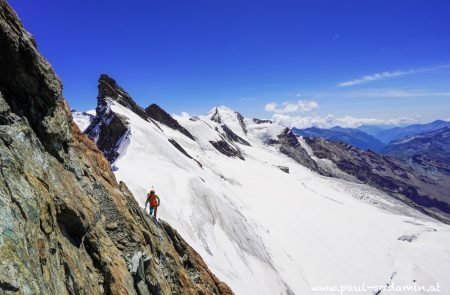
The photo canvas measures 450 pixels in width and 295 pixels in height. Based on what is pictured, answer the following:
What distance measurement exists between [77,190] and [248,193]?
62.2 meters

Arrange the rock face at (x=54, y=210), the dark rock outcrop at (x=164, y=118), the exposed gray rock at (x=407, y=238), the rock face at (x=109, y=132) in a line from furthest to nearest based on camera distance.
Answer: the dark rock outcrop at (x=164, y=118) → the exposed gray rock at (x=407, y=238) → the rock face at (x=109, y=132) → the rock face at (x=54, y=210)

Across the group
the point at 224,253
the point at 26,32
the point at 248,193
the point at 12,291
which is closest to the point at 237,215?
the point at 224,253

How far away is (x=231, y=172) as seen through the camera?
9338 cm

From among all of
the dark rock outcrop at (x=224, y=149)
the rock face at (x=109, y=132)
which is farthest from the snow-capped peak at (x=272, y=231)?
the dark rock outcrop at (x=224, y=149)

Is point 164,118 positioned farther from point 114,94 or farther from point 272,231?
point 272,231

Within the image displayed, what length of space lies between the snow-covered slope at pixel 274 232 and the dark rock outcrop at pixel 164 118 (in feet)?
113

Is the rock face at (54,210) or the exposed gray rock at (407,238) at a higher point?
the rock face at (54,210)

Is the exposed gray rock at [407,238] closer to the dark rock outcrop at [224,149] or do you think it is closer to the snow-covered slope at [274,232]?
the snow-covered slope at [274,232]

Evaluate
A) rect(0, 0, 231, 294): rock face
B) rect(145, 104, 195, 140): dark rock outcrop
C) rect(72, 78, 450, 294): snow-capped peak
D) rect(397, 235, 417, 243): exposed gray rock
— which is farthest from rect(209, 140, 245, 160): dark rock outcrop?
rect(0, 0, 231, 294): rock face

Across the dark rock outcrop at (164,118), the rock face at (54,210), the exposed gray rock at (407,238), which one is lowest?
the exposed gray rock at (407,238)

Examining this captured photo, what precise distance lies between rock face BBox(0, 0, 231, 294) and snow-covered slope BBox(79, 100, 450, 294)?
14399mm

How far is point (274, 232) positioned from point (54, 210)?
46.5 metres

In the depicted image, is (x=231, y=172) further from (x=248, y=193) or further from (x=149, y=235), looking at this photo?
(x=149, y=235)

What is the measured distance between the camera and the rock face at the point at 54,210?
9617 millimetres
